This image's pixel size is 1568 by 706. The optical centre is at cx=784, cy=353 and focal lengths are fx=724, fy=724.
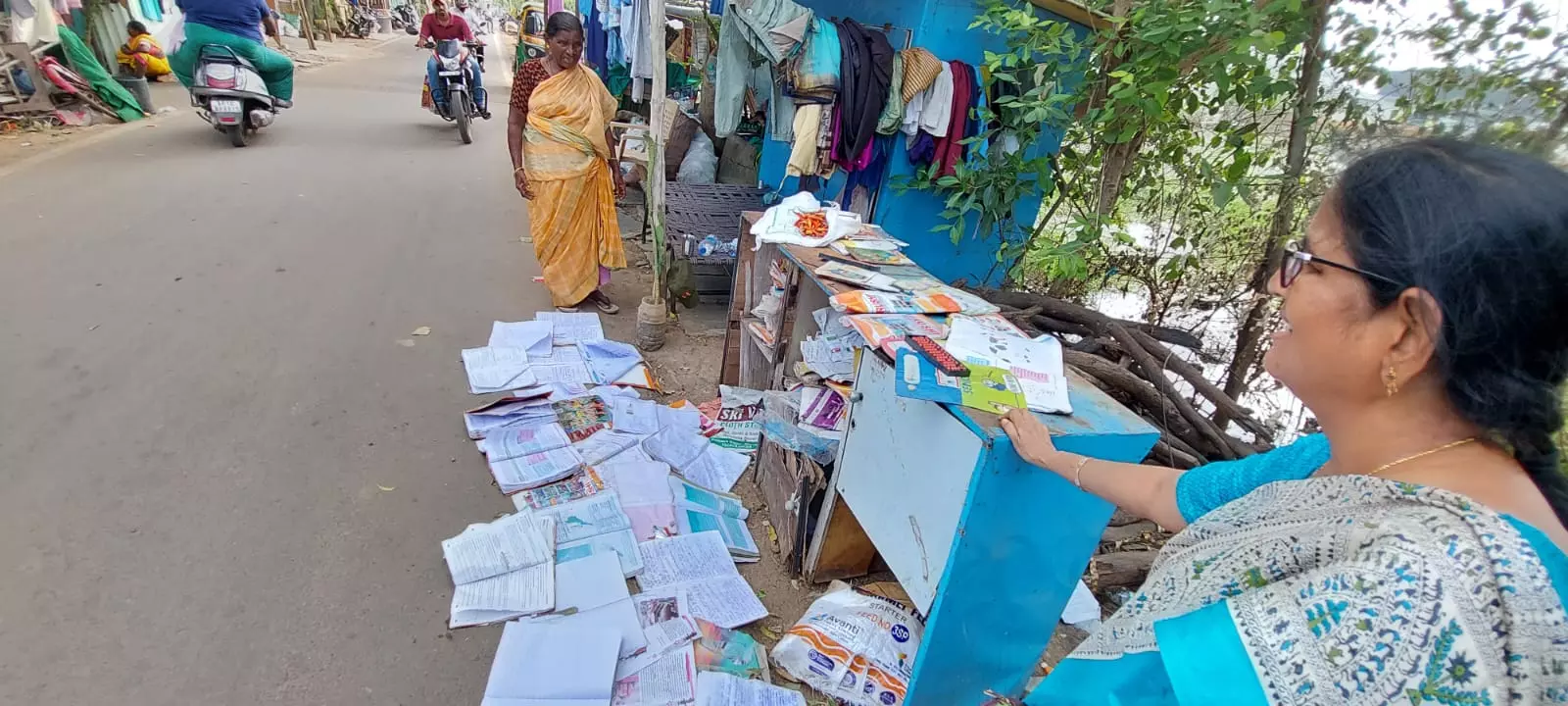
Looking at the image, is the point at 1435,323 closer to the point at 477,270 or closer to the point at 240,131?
the point at 477,270

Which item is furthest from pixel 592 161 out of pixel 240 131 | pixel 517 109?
pixel 240 131

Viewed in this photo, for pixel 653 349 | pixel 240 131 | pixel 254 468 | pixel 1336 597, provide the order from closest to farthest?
pixel 1336 597 → pixel 254 468 → pixel 653 349 → pixel 240 131

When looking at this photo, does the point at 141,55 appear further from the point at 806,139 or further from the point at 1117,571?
the point at 1117,571

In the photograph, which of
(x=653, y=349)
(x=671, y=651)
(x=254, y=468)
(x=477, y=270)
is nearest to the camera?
(x=671, y=651)

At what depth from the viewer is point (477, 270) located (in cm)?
455

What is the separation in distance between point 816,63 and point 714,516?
7.27 feet

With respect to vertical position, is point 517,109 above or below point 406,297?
above

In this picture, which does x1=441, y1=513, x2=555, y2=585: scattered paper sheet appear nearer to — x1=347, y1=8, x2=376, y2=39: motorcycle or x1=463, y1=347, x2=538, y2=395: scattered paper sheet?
x1=463, y1=347, x2=538, y2=395: scattered paper sheet

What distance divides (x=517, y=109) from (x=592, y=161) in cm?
46

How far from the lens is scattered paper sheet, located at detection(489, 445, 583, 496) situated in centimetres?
261

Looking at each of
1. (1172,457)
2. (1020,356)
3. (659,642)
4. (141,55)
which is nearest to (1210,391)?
(1172,457)

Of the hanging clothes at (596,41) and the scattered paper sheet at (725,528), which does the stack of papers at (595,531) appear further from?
the hanging clothes at (596,41)

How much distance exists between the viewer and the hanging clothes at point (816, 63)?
3.49 metres

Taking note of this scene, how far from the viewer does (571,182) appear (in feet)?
12.8
